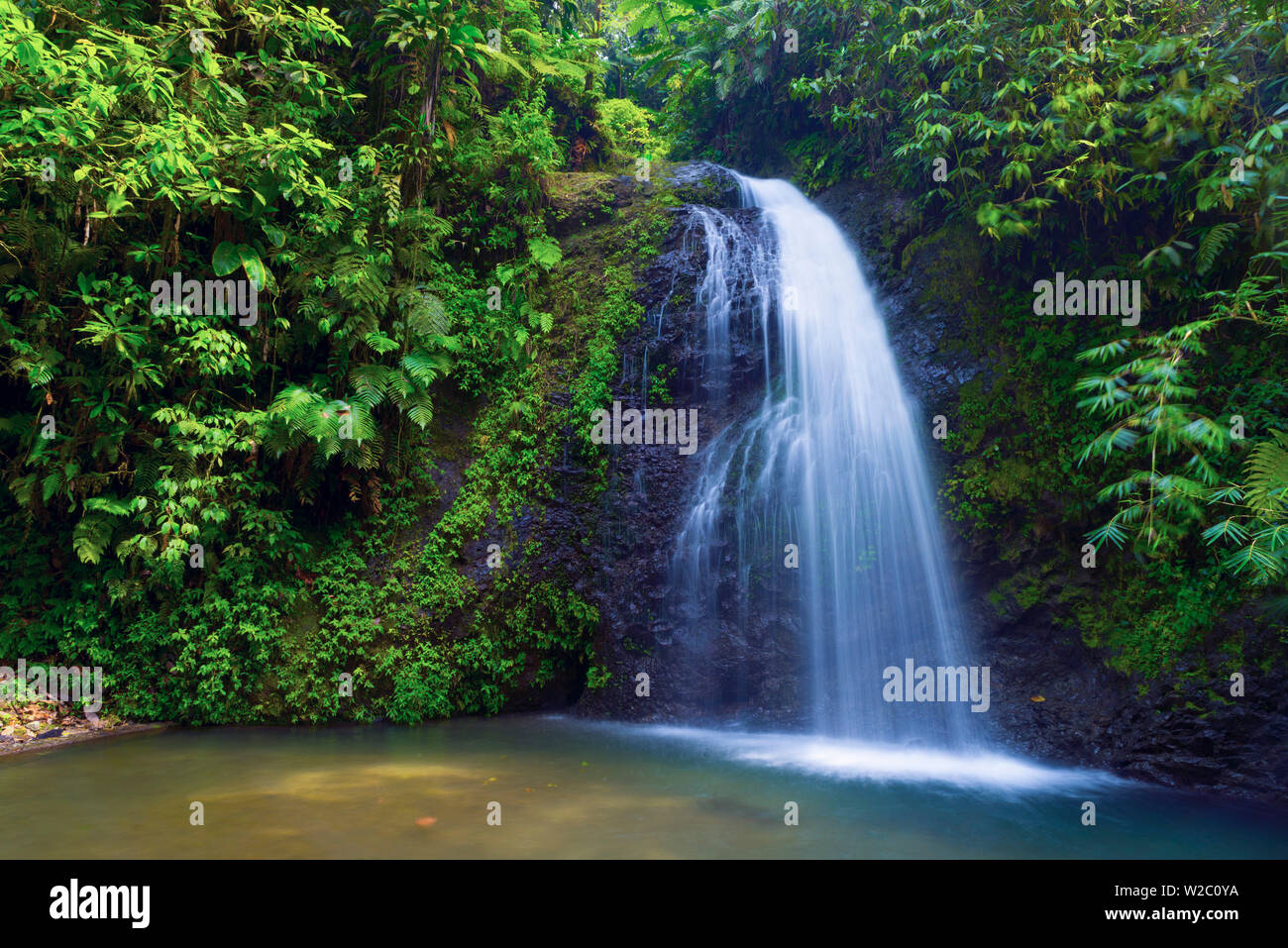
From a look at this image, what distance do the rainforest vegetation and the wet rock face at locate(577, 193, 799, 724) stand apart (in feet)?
1.39

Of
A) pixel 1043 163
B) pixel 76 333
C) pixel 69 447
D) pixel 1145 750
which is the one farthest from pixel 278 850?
pixel 1043 163

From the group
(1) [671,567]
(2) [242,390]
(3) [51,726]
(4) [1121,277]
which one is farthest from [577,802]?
(4) [1121,277]

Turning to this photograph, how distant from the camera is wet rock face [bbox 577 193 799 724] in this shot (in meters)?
7.54

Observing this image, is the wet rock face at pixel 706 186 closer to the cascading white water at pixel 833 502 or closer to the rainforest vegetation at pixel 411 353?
the cascading white water at pixel 833 502

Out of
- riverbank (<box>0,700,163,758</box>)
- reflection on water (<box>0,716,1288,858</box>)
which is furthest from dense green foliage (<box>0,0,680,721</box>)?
reflection on water (<box>0,716,1288,858</box>)

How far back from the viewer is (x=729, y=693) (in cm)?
754

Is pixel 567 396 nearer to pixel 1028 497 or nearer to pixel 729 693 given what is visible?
pixel 729 693

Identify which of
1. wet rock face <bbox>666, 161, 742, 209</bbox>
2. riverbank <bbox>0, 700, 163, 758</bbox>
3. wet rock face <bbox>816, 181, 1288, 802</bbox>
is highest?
wet rock face <bbox>666, 161, 742, 209</bbox>

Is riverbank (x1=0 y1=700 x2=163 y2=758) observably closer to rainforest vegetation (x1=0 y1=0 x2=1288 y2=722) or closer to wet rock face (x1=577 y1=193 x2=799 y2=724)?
rainforest vegetation (x1=0 y1=0 x2=1288 y2=722)

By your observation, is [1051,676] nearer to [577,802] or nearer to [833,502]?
[833,502]

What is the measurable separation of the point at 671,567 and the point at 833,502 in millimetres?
2061

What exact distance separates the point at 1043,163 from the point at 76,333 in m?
11.2

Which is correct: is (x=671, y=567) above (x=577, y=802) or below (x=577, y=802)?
above

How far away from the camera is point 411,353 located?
8133mm
